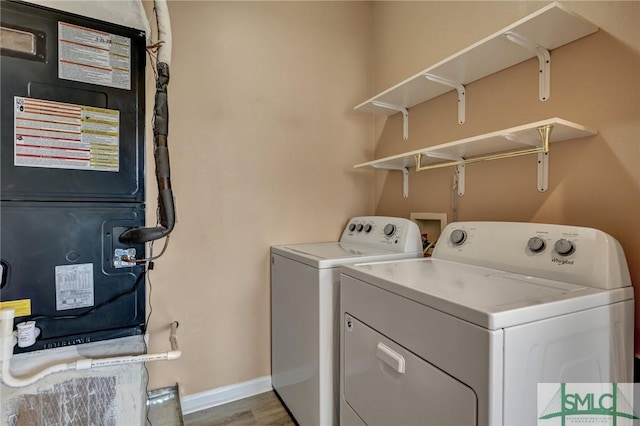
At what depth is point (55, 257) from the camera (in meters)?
1.15

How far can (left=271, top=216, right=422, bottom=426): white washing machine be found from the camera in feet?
4.56

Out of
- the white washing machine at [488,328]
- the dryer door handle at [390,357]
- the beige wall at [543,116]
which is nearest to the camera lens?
the white washing machine at [488,328]

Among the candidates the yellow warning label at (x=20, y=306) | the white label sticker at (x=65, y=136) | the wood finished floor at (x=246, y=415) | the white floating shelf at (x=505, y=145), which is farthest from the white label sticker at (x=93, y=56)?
the wood finished floor at (x=246, y=415)

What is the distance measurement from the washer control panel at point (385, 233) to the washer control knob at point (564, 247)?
0.65 metres

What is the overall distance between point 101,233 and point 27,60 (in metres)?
0.67

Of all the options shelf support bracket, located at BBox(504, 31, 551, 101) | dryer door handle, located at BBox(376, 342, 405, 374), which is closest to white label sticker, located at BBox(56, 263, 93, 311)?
dryer door handle, located at BBox(376, 342, 405, 374)

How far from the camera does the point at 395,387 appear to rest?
38.3 inches

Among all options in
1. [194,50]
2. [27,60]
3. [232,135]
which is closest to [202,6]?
[194,50]

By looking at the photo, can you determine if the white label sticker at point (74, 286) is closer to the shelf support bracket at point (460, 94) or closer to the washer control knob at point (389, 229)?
the washer control knob at point (389, 229)

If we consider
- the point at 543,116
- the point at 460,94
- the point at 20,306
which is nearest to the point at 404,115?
the point at 460,94

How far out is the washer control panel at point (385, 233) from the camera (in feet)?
5.30

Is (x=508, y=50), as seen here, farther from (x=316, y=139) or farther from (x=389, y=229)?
(x=316, y=139)

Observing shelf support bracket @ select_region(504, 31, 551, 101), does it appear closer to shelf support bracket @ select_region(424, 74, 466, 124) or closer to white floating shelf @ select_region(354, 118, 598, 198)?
white floating shelf @ select_region(354, 118, 598, 198)

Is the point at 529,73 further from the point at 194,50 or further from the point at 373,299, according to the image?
the point at 194,50
